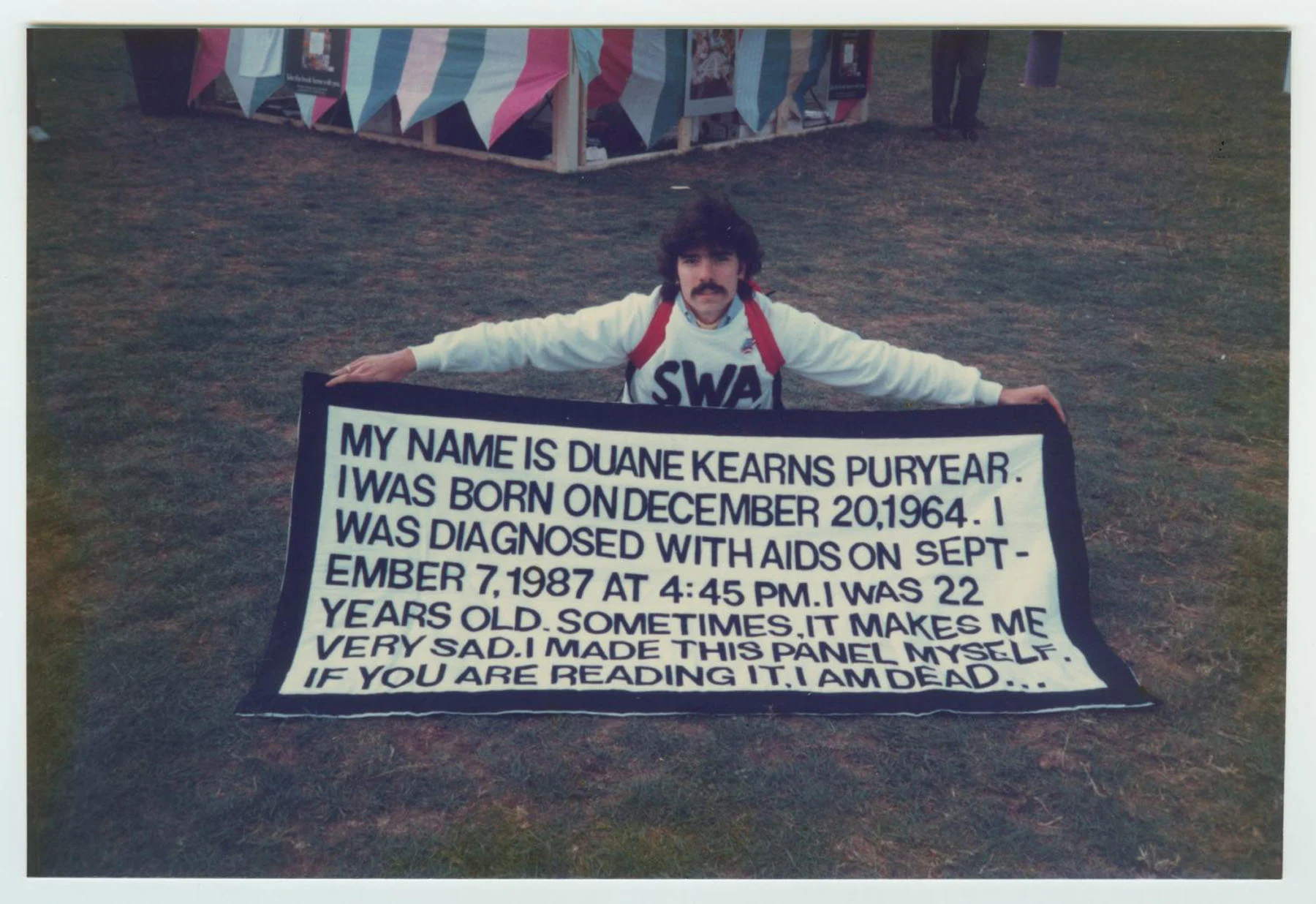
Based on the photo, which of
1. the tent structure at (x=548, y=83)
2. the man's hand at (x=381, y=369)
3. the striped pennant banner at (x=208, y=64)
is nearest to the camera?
the man's hand at (x=381, y=369)

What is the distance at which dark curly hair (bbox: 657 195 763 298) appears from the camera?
14.1 ft

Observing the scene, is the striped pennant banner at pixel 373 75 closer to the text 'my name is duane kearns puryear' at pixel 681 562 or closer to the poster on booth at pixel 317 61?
the poster on booth at pixel 317 61

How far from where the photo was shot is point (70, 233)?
8438 mm

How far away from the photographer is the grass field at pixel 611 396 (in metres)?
3.52

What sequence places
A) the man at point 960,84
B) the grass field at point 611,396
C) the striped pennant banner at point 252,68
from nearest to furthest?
the grass field at point 611,396
the man at point 960,84
the striped pennant banner at point 252,68

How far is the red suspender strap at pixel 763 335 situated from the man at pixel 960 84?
4.85 meters

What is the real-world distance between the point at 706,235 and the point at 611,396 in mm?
2285

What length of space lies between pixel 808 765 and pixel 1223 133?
436cm

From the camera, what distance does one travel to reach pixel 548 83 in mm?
9523

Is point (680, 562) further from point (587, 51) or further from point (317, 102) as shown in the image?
point (317, 102)

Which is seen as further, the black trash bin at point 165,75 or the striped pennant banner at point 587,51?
the black trash bin at point 165,75

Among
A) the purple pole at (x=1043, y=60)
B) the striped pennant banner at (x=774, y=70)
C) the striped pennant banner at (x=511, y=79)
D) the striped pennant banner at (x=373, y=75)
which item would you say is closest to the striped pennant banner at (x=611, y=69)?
the striped pennant banner at (x=511, y=79)
